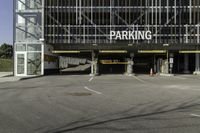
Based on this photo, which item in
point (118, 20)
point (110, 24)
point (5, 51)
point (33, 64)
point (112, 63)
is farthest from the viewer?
point (5, 51)

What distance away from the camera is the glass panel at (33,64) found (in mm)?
49625

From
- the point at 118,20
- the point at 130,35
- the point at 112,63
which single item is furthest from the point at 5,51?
the point at 130,35

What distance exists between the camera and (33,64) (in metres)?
49.7

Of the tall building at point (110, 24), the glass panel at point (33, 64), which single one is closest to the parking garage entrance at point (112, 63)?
the tall building at point (110, 24)

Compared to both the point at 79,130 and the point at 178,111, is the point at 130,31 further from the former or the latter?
the point at 79,130

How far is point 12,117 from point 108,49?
41.9m

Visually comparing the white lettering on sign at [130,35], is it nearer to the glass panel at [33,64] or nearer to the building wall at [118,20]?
the building wall at [118,20]

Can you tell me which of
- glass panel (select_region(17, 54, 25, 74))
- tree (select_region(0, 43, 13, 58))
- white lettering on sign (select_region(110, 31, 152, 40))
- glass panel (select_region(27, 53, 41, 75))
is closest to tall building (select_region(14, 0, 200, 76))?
white lettering on sign (select_region(110, 31, 152, 40))

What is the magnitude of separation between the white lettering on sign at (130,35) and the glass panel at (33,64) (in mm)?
9446

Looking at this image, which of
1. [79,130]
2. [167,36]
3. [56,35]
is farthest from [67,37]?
[79,130]

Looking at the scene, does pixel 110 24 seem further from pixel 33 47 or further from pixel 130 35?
pixel 33 47

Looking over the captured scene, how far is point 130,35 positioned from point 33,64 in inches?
484

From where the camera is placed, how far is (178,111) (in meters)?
14.2

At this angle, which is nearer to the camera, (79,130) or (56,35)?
(79,130)
